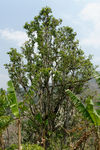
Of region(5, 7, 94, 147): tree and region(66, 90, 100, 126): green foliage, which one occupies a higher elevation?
region(5, 7, 94, 147): tree

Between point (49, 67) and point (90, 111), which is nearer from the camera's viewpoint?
point (90, 111)

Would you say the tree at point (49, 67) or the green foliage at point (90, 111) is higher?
the tree at point (49, 67)

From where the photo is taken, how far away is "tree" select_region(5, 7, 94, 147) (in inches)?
639

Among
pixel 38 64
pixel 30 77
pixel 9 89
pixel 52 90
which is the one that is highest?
pixel 38 64

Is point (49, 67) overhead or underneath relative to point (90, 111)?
overhead

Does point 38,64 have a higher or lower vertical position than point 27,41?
lower

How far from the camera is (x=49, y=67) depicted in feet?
55.4

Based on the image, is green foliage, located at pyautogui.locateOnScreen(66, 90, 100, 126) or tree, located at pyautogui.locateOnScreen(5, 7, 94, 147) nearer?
green foliage, located at pyautogui.locateOnScreen(66, 90, 100, 126)

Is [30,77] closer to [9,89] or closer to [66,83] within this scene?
[66,83]

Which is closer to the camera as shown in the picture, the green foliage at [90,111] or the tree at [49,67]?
the green foliage at [90,111]

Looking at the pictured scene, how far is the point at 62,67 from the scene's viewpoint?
16.2 meters

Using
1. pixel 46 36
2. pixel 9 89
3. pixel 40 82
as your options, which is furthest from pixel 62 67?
pixel 9 89

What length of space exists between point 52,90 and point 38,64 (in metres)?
2.77

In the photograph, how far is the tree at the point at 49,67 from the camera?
53.2 ft
